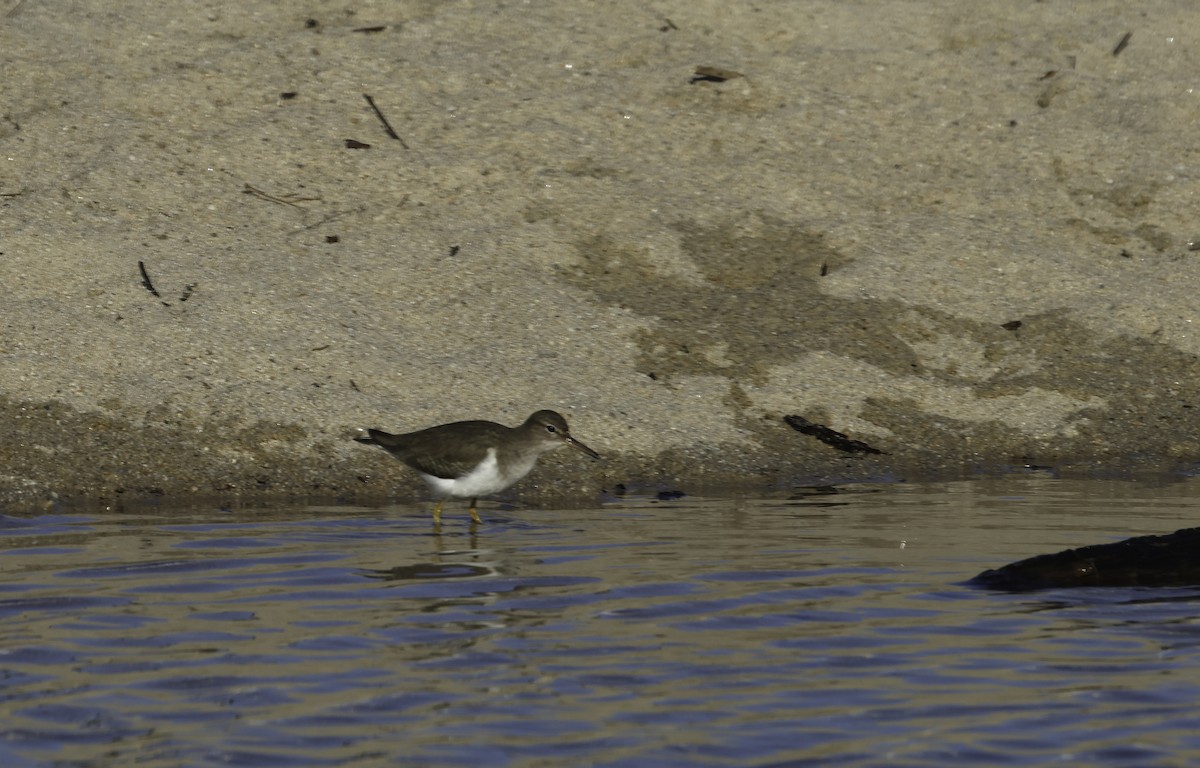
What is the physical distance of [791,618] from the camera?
8719mm

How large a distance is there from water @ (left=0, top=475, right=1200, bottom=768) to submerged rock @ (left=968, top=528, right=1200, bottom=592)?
12cm

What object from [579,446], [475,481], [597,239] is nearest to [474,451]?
[475,481]

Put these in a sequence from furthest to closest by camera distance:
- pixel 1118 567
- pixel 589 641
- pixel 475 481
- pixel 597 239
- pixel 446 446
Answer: pixel 597 239, pixel 446 446, pixel 475 481, pixel 1118 567, pixel 589 641

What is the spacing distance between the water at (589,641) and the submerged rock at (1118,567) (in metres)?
0.12

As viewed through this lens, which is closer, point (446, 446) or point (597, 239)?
point (446, 446)

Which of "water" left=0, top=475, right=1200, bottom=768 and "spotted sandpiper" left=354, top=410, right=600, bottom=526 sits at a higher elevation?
"spotted sandpiper" left=354, top=410, right=600, bottom=526

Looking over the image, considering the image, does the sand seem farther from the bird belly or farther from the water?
the water

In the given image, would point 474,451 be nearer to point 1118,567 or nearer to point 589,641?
point 589,641

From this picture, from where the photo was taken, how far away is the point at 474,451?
11.5m

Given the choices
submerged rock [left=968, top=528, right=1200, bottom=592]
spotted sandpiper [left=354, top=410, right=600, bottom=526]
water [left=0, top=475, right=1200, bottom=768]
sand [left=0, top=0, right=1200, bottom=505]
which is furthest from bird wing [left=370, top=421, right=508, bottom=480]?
submerged rock [left=968, top=528, right=1200, bottom=592]

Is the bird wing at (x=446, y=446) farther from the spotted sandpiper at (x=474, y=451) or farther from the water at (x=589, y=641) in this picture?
the water at (x=589, y=641)

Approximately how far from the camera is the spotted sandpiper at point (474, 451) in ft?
37.4

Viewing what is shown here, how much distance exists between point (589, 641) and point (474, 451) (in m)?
3.29

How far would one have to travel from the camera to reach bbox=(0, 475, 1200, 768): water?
267 inches
